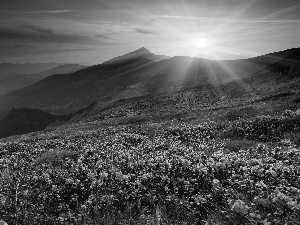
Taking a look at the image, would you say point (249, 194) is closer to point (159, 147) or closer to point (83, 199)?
point (83, 199)

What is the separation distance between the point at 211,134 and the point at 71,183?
1237cm

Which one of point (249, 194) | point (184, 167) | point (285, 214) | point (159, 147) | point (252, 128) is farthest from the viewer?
point (252, 128)

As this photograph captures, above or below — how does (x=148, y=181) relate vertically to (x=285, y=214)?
below

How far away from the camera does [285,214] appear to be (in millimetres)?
3875

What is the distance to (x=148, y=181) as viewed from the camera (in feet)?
22.6

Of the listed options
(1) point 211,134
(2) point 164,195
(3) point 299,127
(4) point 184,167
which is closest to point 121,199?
(2) point 164,195

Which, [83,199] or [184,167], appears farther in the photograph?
[184,167]

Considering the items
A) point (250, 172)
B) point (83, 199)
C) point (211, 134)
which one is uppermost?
point (250, 172)

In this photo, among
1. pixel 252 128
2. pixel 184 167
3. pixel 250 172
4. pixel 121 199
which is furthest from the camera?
pixel 252 128

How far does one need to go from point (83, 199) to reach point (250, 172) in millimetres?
3629

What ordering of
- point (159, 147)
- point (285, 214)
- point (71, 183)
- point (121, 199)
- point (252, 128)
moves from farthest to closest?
point (252, 128) → point (159, 147) → point (71, 183) → point (121, 199) → point (285, 214)

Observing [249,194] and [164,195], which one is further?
[164,195]

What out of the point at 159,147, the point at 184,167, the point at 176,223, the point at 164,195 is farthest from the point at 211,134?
the point at 176,223

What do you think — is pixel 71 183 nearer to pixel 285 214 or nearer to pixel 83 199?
pixel 83 199
